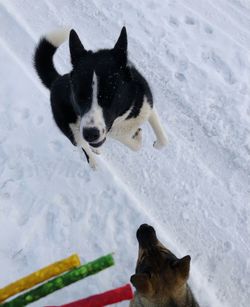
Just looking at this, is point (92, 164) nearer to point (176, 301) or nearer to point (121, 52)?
point (121, 52)

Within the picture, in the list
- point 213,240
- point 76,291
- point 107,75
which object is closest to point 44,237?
point 76,291

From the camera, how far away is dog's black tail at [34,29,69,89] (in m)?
3.84

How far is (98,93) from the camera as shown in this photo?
119 inches

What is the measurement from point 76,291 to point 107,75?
80.0 inches

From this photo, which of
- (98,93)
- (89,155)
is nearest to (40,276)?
(98,93)

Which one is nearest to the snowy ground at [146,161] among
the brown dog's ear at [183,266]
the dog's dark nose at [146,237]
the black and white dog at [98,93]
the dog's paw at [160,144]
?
the dog's paw at [160,144]

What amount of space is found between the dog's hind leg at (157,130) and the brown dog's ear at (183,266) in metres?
1.68

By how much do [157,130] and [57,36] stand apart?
1.33 metres

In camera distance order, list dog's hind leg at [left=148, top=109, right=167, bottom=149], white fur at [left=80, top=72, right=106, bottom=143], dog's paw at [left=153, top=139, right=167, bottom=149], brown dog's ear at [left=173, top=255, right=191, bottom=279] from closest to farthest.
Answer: brown dog's ear at [left=173, top=255, right=191, bottom=279] → white fur at [left=80, top=72, right=106, bottom=143] → dog's hind leg at [left=148, top=109, right=167, bottom=149] → dog's paw at [left=153, top=139, right=167, bottom=149]

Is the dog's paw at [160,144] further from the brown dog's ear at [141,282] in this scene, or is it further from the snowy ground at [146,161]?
the brown dog's ear at [141,282]

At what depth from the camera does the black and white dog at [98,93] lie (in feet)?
10.1

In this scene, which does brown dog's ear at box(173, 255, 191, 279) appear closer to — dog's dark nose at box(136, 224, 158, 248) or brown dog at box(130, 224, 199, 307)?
brown dog at box(130, 224, 199, 307)

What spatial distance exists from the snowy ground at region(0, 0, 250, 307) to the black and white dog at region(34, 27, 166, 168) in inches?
27.8

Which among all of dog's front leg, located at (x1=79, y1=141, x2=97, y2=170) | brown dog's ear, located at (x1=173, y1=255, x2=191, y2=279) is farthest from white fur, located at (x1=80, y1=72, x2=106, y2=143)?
dog's front leg, located at (x1=79, y1=141, x2=97, y2=170)
